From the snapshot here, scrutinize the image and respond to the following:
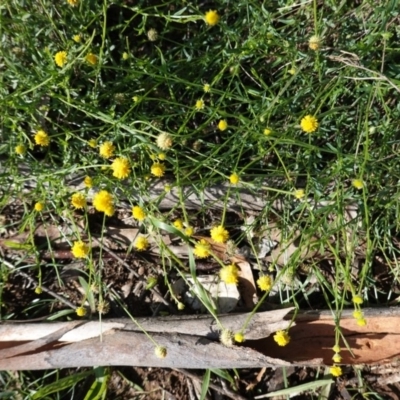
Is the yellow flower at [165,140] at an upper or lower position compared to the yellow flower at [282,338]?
upper

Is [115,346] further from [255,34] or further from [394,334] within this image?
[255,34]

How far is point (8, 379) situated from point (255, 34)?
184cm

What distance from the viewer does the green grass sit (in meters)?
1.96

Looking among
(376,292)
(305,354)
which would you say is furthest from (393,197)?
(305,354)

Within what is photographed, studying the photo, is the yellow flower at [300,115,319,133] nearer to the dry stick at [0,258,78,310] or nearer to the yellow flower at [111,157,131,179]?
the yellow flower at [111,157,131,179]

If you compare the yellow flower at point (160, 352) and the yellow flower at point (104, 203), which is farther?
the yellow flower at point (160, 352)

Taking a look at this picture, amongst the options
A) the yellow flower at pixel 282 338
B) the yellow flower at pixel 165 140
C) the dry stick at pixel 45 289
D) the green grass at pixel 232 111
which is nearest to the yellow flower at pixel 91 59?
the green grass at pixel 232 111

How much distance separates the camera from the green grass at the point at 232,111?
196 centimetres

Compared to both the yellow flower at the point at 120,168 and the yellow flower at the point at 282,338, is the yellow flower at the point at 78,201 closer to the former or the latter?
the yellow flower at the point at 120,168

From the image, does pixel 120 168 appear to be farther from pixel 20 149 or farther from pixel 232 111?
pixel 232 111

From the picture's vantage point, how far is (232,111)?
2.23 m

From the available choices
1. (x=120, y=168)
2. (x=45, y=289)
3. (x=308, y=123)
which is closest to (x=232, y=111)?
(x=308, y=123)

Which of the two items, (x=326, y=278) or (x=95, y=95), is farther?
(x=326, y=278)

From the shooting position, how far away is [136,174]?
211cm
